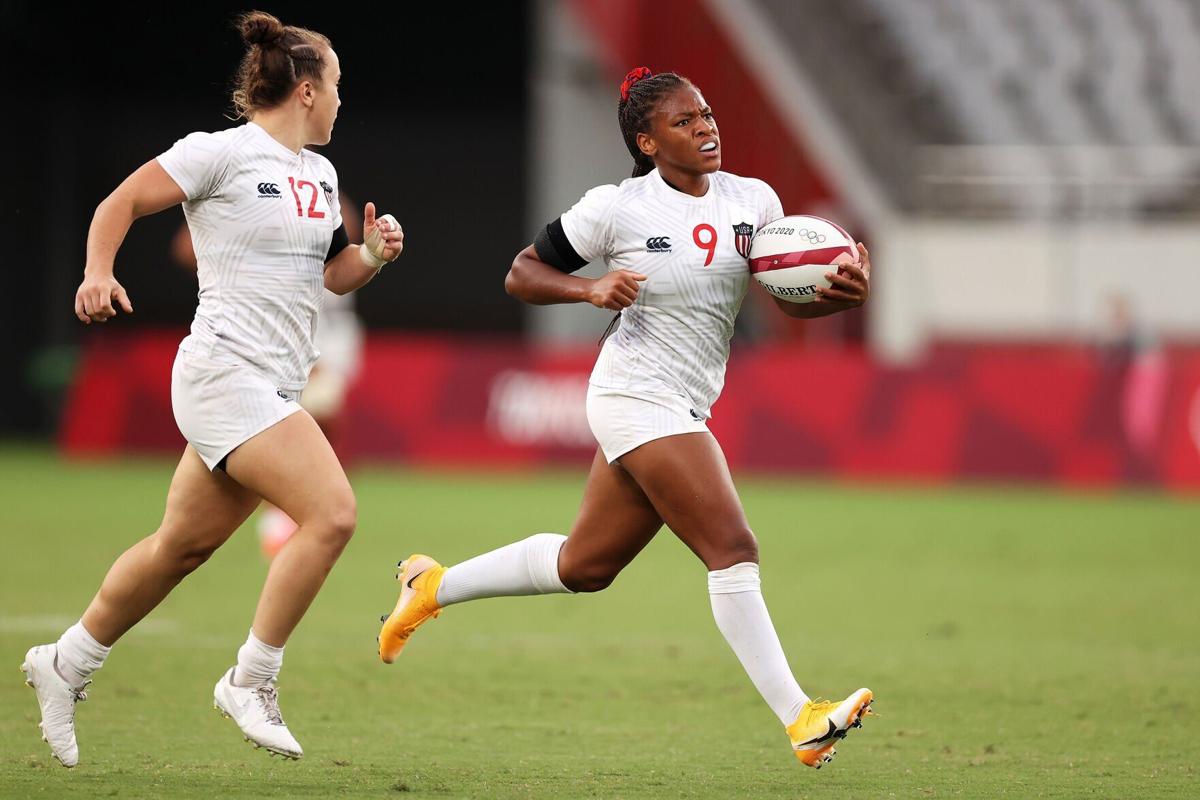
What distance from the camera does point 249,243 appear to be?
19.3 ft

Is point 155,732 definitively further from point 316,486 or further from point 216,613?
point 216,613

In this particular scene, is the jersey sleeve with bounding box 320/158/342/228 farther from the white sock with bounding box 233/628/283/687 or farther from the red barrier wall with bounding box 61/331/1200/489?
the red barrier wall with bounding box 61/331/1200/489

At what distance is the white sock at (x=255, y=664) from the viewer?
581cm

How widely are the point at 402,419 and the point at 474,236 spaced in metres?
7.81

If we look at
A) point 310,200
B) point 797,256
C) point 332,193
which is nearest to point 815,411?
point 797,256

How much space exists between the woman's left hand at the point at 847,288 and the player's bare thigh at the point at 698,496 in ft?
2.20

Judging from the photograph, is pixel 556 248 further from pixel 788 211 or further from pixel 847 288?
pixel 788 211

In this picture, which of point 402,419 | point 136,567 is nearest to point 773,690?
point 136,567

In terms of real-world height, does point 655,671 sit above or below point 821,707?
below

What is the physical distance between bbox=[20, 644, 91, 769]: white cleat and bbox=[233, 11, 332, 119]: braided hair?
1.95 m

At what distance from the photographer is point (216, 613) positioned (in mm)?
10031

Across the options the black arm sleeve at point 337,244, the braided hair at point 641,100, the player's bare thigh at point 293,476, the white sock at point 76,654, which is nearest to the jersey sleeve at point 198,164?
the black arm sleeve at point 337,244

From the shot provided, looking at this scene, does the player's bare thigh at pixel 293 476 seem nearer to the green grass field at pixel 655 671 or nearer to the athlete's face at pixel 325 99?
the green grass field at pixel 655 671

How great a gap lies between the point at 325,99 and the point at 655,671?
3449mm
